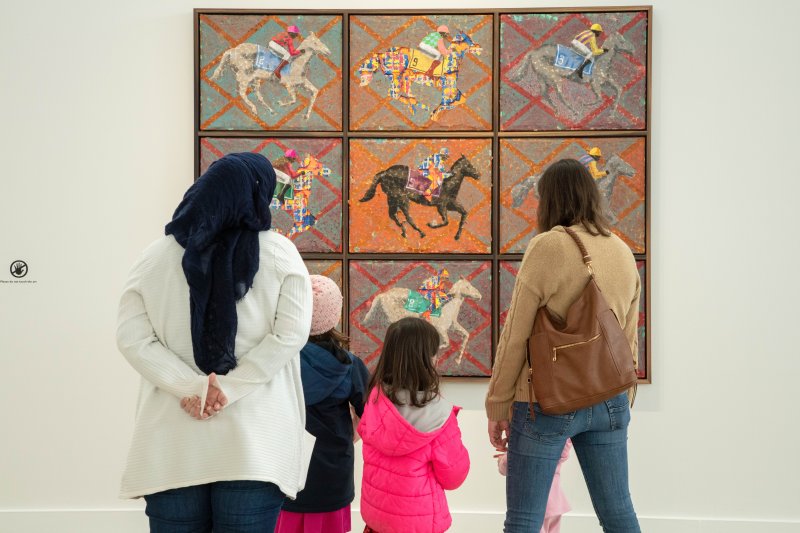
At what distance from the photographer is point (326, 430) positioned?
2.29 meters

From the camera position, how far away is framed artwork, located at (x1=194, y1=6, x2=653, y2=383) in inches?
129

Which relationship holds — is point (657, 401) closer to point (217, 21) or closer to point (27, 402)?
point (217, 21)

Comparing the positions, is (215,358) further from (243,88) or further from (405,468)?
(243,88)

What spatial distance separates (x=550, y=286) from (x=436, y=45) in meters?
1.66

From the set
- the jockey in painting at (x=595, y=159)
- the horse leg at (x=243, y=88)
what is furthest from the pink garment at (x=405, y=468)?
the horse leg at (x=243, y=88)

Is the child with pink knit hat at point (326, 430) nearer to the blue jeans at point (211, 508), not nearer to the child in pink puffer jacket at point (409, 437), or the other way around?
the child in pink puffer jacket at point (409, 437)

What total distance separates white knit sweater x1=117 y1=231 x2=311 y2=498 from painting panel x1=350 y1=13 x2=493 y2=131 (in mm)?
1681

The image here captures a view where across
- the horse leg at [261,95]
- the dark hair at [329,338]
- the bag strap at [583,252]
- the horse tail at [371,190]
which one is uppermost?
the horse leg at [261,95]

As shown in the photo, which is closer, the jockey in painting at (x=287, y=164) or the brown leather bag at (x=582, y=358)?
the brown leather bag at (x=582, y=358)

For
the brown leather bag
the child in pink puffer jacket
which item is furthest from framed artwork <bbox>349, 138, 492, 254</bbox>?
the brown leather bag

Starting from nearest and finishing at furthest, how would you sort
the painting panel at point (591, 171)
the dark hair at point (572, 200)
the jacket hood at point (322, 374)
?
the dark hair at point (572, 200), the jacket hood at point (322, 374), the painting panel at point (591, 171)

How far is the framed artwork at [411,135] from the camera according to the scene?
129 inches

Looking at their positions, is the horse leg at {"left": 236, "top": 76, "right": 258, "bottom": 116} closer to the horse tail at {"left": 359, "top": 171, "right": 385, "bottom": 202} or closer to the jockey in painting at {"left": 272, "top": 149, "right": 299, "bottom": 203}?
the jockey in painting at {"left": 272, "top": 149, "right": 299, "bottom": 203}

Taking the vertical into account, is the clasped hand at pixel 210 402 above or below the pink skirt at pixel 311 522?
above
